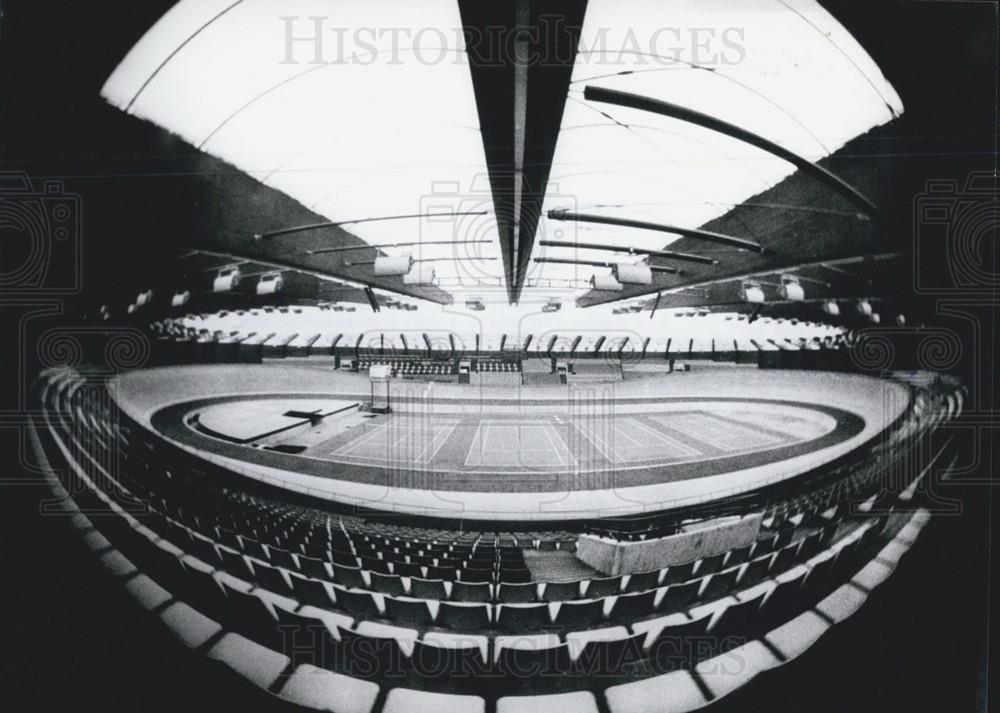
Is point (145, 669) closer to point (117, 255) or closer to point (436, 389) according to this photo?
point (117, 255)

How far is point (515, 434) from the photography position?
21.8ft

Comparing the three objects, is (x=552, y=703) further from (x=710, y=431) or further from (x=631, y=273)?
(x=710, y=431)

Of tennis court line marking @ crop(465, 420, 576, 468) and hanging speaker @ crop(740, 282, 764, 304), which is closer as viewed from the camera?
hanging speaker @ crop(740, 282, 764, 304)

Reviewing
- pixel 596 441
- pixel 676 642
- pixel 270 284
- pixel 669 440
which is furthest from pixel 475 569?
pixel 669 440

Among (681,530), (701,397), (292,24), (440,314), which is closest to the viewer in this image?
(292,24)

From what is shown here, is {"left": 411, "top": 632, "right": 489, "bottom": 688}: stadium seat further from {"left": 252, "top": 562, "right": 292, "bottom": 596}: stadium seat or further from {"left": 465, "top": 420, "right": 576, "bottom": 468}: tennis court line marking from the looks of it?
{"left": 465, "top": 420, "right": 576, "bottom": 468}: tennis court line marking

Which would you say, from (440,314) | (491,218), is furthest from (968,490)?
(440,314)

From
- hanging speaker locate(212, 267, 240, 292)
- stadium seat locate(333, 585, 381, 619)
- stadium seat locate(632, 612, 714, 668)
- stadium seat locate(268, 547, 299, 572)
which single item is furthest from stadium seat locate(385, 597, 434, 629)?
hanging speaker locate(212, 267, 240, 292)

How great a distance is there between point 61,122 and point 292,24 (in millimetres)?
1399

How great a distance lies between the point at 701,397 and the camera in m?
5.29
